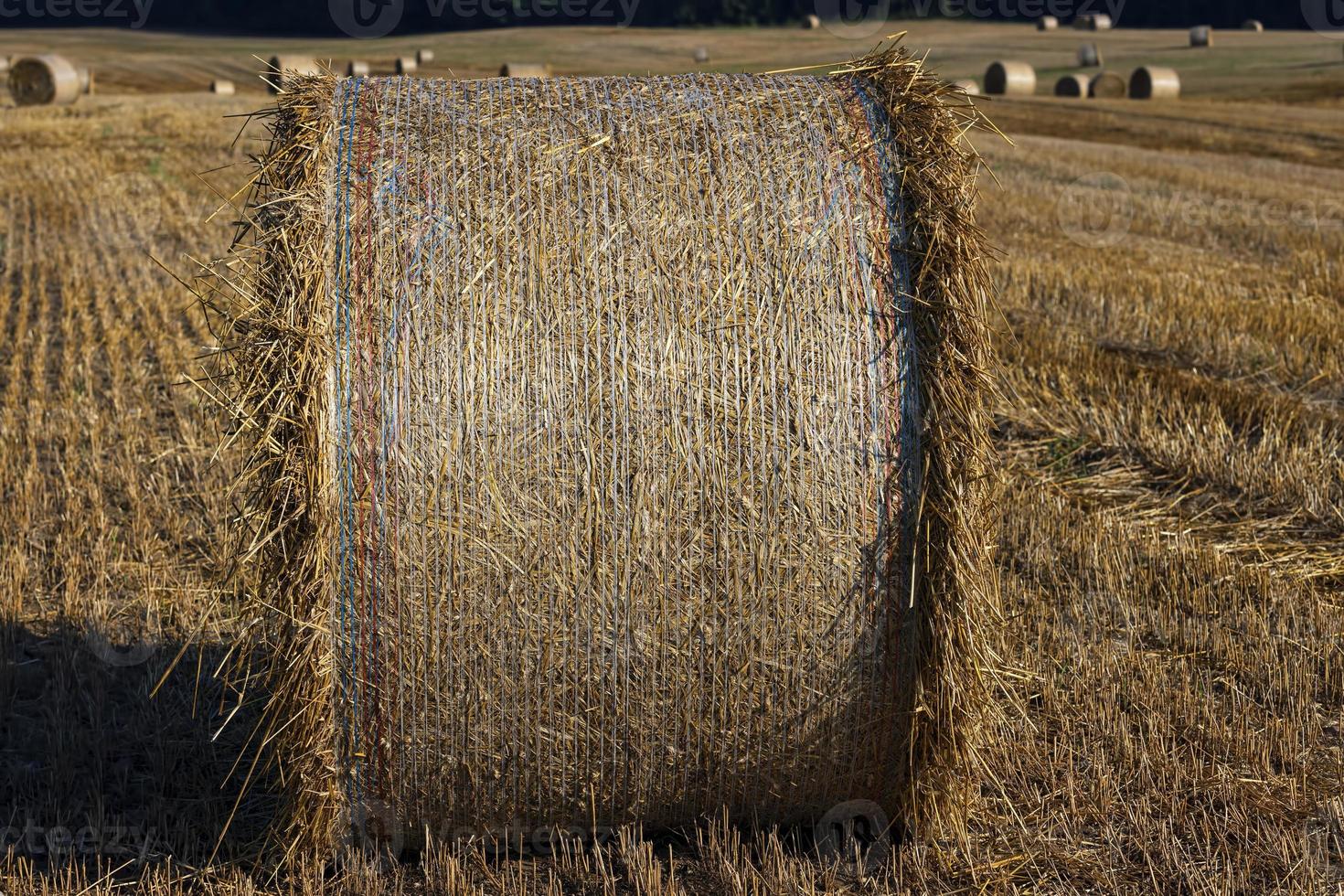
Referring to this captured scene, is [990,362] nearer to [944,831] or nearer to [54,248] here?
[944,831]

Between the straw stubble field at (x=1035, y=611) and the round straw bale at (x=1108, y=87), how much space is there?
24.8 metres

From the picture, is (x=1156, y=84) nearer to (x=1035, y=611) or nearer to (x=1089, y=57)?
(x=1089, y=57)

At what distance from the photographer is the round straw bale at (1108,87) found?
1332 inches

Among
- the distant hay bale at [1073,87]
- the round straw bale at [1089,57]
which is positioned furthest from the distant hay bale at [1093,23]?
the distant hay bale at [1073,87]

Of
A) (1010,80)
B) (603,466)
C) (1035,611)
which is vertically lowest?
(1035,611)

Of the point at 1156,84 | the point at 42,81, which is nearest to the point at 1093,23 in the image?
the point at 1156,84

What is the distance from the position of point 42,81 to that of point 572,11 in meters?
32.6

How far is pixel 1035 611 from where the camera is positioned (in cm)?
502

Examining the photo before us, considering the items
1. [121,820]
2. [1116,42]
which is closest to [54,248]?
[121,820]

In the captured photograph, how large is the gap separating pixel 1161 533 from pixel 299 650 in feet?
12.6

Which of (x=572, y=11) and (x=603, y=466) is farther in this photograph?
(x=572, y=11)

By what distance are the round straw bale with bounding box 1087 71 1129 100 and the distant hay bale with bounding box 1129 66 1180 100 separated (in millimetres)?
594

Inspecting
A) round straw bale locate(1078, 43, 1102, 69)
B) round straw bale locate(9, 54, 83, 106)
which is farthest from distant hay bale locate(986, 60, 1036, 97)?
round straw bale locate(9, 54, 83, 106)

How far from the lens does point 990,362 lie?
3.54m
